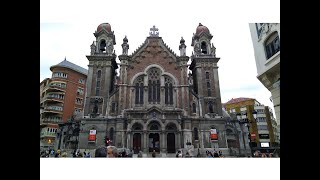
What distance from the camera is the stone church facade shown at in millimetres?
26203

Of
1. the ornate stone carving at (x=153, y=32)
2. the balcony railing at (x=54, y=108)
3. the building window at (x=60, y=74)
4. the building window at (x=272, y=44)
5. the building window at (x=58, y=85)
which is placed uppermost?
the ornate stone carving at (x=153, y=32)

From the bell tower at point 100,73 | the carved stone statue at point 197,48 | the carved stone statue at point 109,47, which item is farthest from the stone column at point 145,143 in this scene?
the carved stone statue at point 197,48

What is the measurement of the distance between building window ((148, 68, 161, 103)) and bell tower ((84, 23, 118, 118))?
193 inches

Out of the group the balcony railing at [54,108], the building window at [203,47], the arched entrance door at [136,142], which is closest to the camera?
the arched entrance door at [136,142]

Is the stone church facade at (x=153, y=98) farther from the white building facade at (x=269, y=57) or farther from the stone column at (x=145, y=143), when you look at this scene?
the white building facade at (x=269, y=57)

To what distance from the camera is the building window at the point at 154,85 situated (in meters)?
28.5

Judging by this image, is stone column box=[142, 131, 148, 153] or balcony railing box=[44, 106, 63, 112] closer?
stone column box=[142, 131, 148, 153]

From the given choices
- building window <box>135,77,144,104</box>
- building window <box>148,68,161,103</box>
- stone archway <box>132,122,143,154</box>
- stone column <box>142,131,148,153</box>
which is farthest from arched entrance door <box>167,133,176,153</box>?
building window <box>135,77,144,104</box>

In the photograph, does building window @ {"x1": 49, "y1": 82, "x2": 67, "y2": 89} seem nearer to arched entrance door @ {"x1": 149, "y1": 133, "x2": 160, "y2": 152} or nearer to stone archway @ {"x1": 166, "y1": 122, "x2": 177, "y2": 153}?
arched entrance door @ {"x1": 149, "y1": 133, "x2": 160, "y2": 152}

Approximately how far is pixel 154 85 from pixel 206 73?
6881 mm

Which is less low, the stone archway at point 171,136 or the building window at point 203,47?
the building window at point 203,47

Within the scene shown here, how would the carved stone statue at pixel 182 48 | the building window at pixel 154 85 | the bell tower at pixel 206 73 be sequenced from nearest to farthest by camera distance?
the building window at pixel 154 85, the bell tower at pixel 206 73, the carved stone statue at pixel 182 48

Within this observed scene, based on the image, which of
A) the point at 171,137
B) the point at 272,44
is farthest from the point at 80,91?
the point at 272,44

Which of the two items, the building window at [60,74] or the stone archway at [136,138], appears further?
the building window at [60,74]
